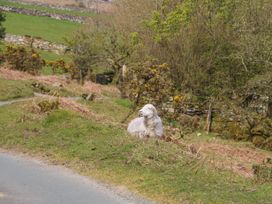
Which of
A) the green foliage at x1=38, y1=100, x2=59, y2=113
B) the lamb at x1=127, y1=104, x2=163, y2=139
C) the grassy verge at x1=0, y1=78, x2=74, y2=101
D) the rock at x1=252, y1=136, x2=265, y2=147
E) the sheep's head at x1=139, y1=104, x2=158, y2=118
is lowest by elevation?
the rock at x1=252, y1=136, x2=265, y2=147

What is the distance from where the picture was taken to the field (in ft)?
34.6

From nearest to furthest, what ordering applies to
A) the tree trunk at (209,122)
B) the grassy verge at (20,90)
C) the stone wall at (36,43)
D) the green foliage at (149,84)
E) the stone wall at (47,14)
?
the green foliage at (149,84) < the grassy verge at (20,90) < the tree trunk at (209,122) < the stone wall at (36,43) < the stone wall at (47,14)

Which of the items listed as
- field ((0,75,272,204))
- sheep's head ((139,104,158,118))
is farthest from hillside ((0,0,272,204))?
sheep's head ((139,104,158,118))

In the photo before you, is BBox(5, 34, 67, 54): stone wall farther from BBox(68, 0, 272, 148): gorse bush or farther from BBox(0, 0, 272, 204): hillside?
BBox(68, 0, 272, 148): gorse bush

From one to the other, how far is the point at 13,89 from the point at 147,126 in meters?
11.0

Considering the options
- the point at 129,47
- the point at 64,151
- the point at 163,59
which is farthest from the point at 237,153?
the point at 129,47

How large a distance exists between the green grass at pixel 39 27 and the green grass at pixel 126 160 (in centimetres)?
3409

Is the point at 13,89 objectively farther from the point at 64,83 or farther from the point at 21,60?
the point at 21,60

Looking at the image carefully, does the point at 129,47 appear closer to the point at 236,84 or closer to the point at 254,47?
the point at 236,84

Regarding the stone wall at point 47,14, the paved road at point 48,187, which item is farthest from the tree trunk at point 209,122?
the stone wall at point 47,14

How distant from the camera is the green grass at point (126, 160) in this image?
10523 millimetres

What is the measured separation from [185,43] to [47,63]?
15423mm

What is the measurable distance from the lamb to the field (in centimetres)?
42

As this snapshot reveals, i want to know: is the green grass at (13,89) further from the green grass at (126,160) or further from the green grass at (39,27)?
the green grass at (39,27)
